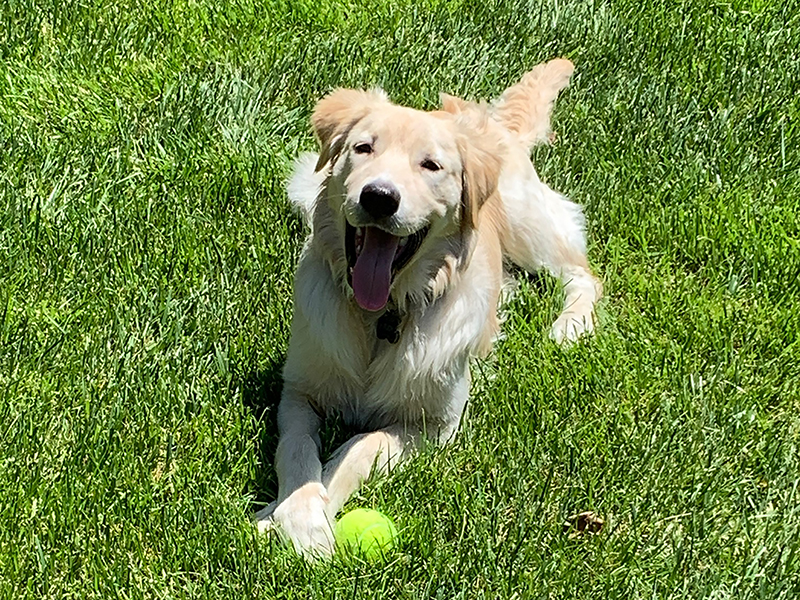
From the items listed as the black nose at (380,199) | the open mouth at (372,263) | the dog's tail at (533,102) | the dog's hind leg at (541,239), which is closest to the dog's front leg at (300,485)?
the open mouth at (372,263)

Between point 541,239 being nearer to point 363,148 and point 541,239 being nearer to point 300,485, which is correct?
point 363,148

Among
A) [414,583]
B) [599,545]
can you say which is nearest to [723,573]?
[599,545]

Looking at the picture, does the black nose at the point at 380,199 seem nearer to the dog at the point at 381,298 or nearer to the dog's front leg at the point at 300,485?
the dog at the point at 381,298

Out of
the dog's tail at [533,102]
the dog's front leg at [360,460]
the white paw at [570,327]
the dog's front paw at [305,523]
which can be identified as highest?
the dog's tail at [533,102]

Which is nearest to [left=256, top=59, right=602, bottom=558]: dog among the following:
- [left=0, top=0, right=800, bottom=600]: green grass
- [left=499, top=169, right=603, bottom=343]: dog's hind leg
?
[left=0, top=0, right=800, bottom=600]: green grass

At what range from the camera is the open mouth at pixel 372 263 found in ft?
10.5

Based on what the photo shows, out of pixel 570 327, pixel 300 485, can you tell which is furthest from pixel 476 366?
pixel 300 485

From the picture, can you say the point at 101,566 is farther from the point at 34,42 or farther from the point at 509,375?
the point at 34,42

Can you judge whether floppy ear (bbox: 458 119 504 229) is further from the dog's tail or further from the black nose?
the dog's tail

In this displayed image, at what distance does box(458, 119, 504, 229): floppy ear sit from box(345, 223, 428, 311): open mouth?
0.74 ft

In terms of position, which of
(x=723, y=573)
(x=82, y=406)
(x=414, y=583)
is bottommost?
(x=82, y=406)

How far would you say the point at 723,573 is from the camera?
2973 mm

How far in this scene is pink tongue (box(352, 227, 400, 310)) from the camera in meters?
3.20

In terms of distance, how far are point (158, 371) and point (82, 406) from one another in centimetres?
29
